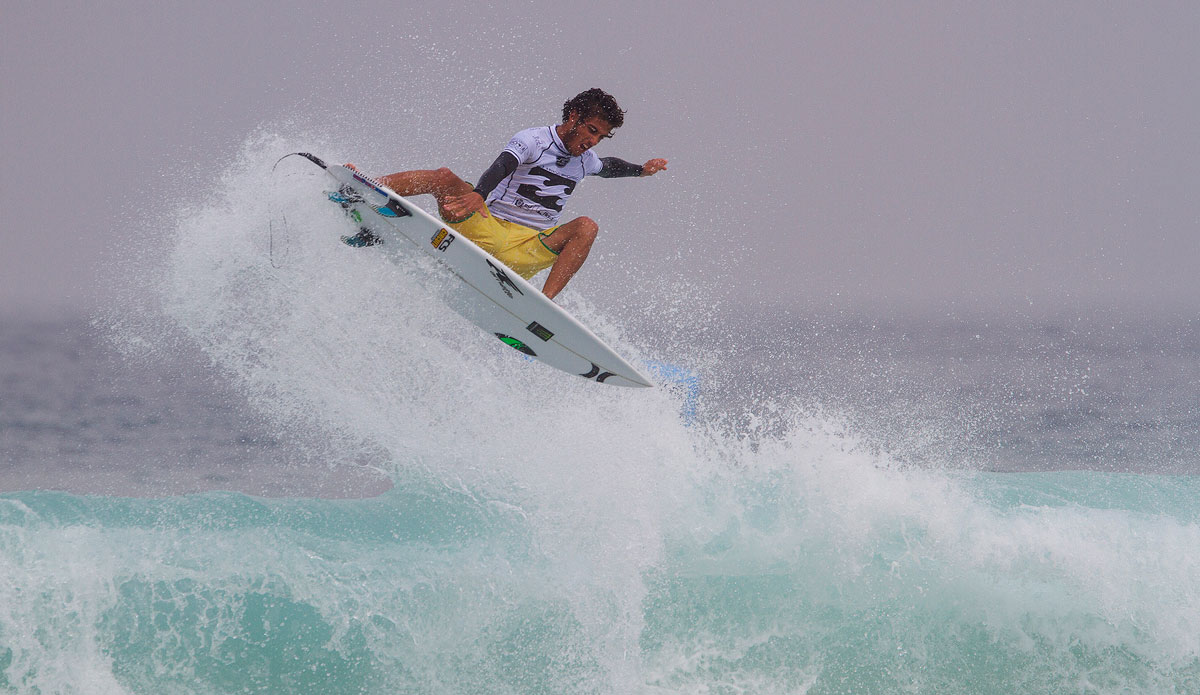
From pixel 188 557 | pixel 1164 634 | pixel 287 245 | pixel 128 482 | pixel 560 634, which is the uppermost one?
pixel 287 245

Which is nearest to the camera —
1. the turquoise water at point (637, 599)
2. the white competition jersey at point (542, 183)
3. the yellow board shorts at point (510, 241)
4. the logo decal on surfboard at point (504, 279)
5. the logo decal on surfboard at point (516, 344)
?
the turquoise water at point (637, 599)

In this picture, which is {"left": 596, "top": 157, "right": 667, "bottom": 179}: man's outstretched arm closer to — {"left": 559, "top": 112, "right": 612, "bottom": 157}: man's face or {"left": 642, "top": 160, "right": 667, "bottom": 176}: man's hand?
{"left": 642, "top": 160, "right": 667, "bottom": 176}: man's hand

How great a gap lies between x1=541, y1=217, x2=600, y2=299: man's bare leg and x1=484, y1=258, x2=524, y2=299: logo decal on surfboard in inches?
12.2

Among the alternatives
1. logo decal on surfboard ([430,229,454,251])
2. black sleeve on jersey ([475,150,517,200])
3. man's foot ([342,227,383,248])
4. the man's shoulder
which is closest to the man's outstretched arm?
the man's shoulder

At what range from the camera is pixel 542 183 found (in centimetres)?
656

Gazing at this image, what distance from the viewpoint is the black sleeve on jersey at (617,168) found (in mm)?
6879

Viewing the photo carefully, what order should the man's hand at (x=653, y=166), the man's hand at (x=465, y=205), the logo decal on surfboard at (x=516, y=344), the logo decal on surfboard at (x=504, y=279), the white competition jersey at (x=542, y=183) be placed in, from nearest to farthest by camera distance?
the man's hand at (x=465, y=205) → the logo decal on surfboard at (x=504, y=279) → the white competition jersey at (x=542, y=183) → the logo decal on surfboard at (x=516, y=344) → the man's hand at (x=653, y=166)

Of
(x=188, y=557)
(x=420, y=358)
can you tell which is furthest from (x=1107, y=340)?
(x=188, y=557)

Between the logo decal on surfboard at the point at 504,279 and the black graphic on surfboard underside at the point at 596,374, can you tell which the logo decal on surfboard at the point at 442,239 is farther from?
the black graphic on surfboard underside at the point at 596,374

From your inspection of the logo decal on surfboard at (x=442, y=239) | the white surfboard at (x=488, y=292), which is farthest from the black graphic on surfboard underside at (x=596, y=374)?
the logo decal on surfboard at (x=442, y=239)

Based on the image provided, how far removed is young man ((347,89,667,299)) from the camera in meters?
6.28

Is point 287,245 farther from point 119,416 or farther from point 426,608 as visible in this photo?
point 119,416

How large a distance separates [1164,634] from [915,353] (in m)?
24.5

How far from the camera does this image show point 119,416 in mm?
16938
